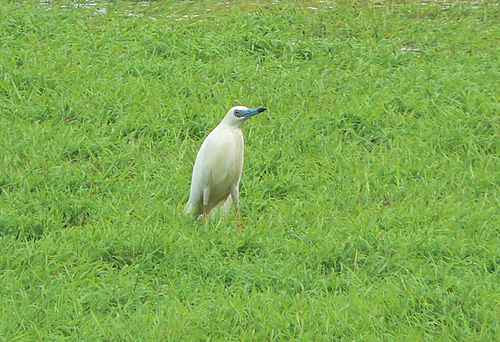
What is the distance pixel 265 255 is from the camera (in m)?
6.23

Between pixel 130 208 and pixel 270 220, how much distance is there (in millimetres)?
954

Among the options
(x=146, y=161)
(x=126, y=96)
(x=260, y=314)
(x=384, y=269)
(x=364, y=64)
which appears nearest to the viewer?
(x=260, y=314)

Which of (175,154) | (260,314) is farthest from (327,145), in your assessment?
(260,314)

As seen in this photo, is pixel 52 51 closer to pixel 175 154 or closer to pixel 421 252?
pixel 175 154

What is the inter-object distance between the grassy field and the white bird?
0.22 meters

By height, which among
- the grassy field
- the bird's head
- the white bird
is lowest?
the grassy field

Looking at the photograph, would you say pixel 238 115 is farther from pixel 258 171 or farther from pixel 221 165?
pixel 258 171

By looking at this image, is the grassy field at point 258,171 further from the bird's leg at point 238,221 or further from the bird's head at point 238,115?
the bird's head at point 238,115

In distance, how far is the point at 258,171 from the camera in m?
7.59

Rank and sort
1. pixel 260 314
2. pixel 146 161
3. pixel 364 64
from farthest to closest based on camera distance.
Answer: pixel 364 64, pixel 146 161, pixel 260 314

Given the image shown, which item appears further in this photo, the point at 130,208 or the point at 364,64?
the point at 364,64

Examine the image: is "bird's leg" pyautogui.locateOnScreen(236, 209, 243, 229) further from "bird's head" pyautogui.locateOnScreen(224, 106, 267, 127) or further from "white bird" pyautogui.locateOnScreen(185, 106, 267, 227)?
"bird's head" pyautogui.locateOnScreen(224, 106, 267, 127)

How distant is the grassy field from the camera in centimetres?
552

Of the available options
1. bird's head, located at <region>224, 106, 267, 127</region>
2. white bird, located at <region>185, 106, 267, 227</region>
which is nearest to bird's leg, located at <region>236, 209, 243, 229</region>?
white bird, located at <region>185, 106, 267, 227</region>
